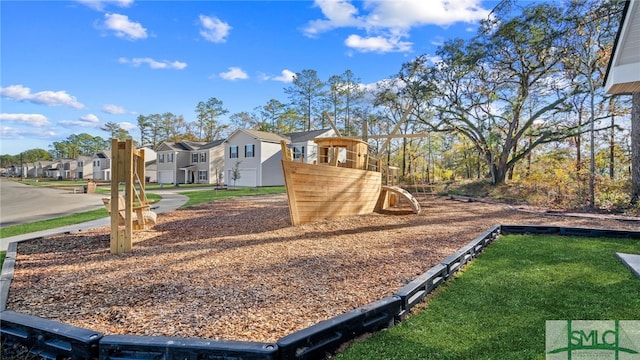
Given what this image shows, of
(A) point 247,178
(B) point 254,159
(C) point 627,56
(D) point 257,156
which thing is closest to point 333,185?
(C) point 627,56

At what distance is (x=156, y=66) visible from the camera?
Result: 15516mm

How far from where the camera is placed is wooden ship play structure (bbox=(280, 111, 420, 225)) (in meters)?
8.14

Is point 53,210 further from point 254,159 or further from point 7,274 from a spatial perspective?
point 254,159

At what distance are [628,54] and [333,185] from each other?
21.5 ft

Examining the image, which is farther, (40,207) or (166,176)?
(166,176)

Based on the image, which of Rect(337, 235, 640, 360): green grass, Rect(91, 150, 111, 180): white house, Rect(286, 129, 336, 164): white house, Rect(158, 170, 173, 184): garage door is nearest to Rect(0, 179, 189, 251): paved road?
Rect(337, 235, 640, 360): green grass

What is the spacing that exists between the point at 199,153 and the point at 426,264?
41347 millimetres

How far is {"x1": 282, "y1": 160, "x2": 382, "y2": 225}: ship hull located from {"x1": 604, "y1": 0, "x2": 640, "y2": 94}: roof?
19.8ft

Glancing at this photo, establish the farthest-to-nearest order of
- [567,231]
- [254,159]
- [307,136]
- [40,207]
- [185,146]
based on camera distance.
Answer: [185,146] → [307,136] → [254,159] → [40,207] → [567,231]

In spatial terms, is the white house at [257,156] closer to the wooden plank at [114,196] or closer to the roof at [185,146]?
the roof at [185,146]

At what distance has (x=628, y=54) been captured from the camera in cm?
508

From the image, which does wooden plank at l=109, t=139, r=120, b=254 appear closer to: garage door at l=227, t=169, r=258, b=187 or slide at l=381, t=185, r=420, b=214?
slide at l=381, t=185, r=420, b=214

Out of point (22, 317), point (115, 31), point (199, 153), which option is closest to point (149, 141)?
point (199, 153)

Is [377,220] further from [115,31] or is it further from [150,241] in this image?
[115,31]
